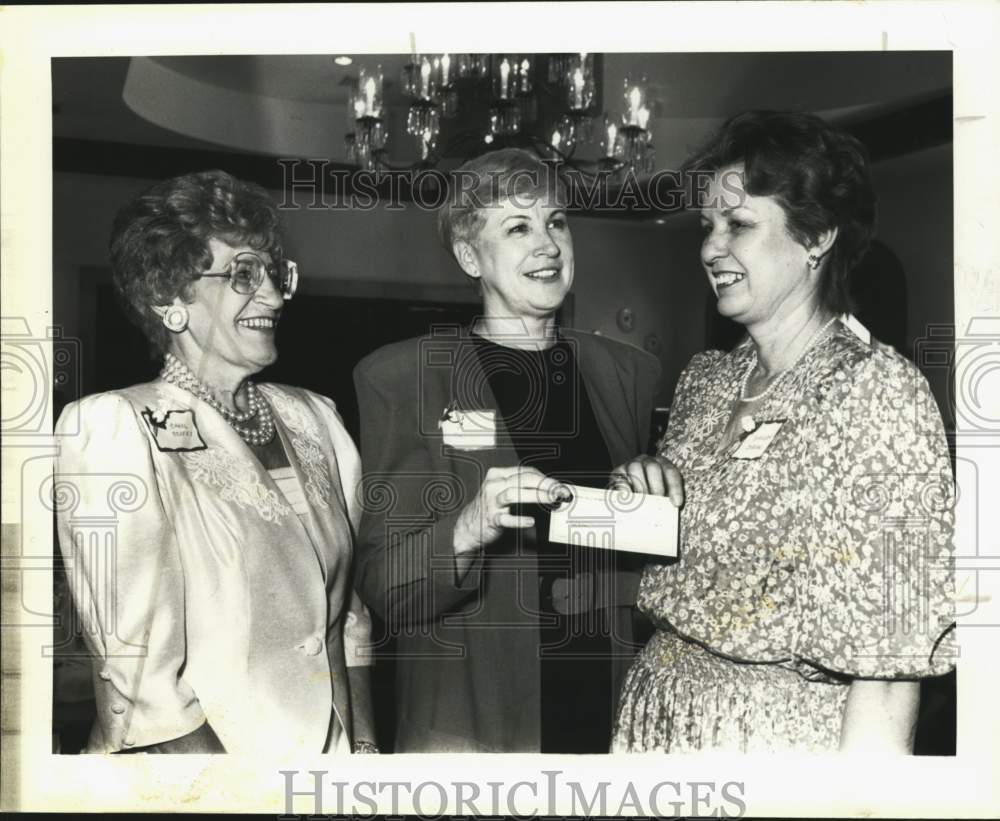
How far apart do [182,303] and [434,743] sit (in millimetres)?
1029

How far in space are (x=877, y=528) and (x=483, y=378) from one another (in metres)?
0.83

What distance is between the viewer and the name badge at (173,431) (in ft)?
6.59

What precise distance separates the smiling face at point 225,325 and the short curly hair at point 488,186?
384 mm

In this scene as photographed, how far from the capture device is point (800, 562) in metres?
1.94

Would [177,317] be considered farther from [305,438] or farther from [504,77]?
[504,77]

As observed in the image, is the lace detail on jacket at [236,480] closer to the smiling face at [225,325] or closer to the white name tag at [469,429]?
the smiling face at [225,325]

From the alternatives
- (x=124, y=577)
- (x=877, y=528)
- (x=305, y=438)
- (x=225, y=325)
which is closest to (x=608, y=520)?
(x=877, y=528)

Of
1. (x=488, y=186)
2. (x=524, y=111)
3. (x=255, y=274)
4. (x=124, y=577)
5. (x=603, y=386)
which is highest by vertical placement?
(x=524, y=111)

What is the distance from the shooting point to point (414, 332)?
2033mm

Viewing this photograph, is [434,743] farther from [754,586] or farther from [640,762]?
[754,586]

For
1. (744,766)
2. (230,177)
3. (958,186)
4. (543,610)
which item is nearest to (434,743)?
(543,610)

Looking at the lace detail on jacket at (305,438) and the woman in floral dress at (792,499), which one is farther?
the lace detail on jacket at (305,438)

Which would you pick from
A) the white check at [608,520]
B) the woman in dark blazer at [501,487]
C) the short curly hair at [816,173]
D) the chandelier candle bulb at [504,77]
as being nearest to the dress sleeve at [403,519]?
the woman in dark blazer at [501,487]

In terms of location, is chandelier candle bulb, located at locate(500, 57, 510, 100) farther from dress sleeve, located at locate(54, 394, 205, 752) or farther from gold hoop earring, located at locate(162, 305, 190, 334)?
dress sleeve, located at locate(54, 394, 205, 752)
